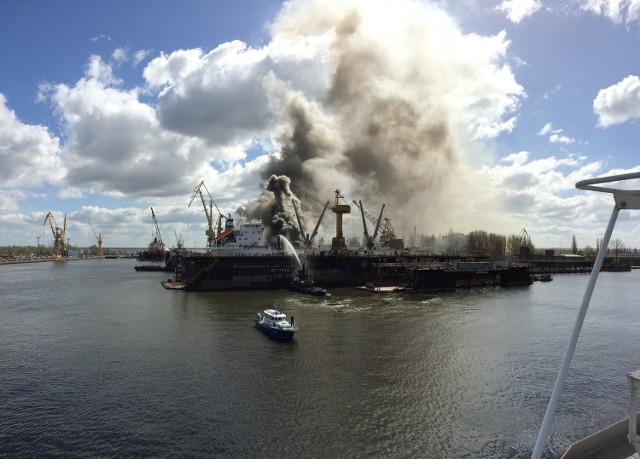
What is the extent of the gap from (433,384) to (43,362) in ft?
125

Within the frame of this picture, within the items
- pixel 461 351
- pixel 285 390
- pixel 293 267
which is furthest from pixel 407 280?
pixel 285 390

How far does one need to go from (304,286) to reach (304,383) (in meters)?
55.1

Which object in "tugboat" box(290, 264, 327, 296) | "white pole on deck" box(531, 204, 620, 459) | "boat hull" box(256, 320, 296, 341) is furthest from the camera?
"tugboat" box(290, 264, 327, 296)

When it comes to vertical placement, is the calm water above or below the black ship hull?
below

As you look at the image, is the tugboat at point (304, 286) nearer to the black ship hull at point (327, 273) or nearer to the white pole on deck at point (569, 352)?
the black ship hull at point (327, 273)

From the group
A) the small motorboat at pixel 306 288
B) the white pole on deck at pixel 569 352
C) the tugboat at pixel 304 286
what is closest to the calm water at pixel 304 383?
the white pole on deck at pixel 569 352

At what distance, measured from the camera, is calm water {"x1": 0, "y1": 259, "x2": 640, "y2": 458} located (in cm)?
2527

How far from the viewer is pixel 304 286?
89500mm

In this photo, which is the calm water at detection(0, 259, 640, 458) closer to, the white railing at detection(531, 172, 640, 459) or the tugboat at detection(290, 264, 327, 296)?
the white railing at detection(531, 172, 640, 459)

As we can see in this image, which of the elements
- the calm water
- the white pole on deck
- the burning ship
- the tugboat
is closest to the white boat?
the burning ship

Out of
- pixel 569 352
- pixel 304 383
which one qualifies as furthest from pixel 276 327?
pixel 569 352

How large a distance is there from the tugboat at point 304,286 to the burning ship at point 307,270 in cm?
264

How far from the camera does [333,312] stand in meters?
67.0

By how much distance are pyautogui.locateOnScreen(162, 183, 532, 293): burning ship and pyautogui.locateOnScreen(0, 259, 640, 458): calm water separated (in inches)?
1002
